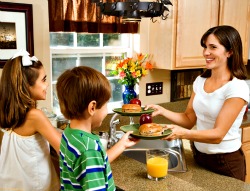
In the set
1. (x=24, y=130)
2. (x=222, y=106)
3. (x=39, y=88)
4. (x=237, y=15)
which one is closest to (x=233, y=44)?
(x=222, y=106)

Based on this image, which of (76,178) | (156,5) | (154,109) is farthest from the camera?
(154,109)

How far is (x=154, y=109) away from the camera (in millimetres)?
1850

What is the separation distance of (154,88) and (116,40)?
0.55 metres

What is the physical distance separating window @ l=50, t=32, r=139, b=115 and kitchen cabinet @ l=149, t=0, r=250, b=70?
0.78 ft

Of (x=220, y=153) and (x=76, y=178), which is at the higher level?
(x=76, y=178)

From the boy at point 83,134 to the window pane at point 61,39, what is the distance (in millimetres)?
1425

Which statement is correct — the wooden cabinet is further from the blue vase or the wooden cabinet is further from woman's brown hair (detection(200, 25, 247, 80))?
woman's brown hair (detection(200, 25, 247, 80))

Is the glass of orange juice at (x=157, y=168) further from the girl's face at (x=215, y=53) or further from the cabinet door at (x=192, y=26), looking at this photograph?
the cabinet door at (x=192, y=26)

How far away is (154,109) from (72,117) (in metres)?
0.84

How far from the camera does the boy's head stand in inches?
40.4

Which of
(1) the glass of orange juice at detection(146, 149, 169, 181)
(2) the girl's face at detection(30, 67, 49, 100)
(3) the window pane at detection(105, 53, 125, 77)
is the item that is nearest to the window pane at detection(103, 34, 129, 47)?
(3) the window pane at detection(105, 53, 125, 77)

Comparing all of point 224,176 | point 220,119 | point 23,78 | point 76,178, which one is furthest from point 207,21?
point 76,178

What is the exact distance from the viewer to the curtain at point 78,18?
2217mm

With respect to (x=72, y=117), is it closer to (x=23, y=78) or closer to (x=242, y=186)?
(x=23, y=78)
